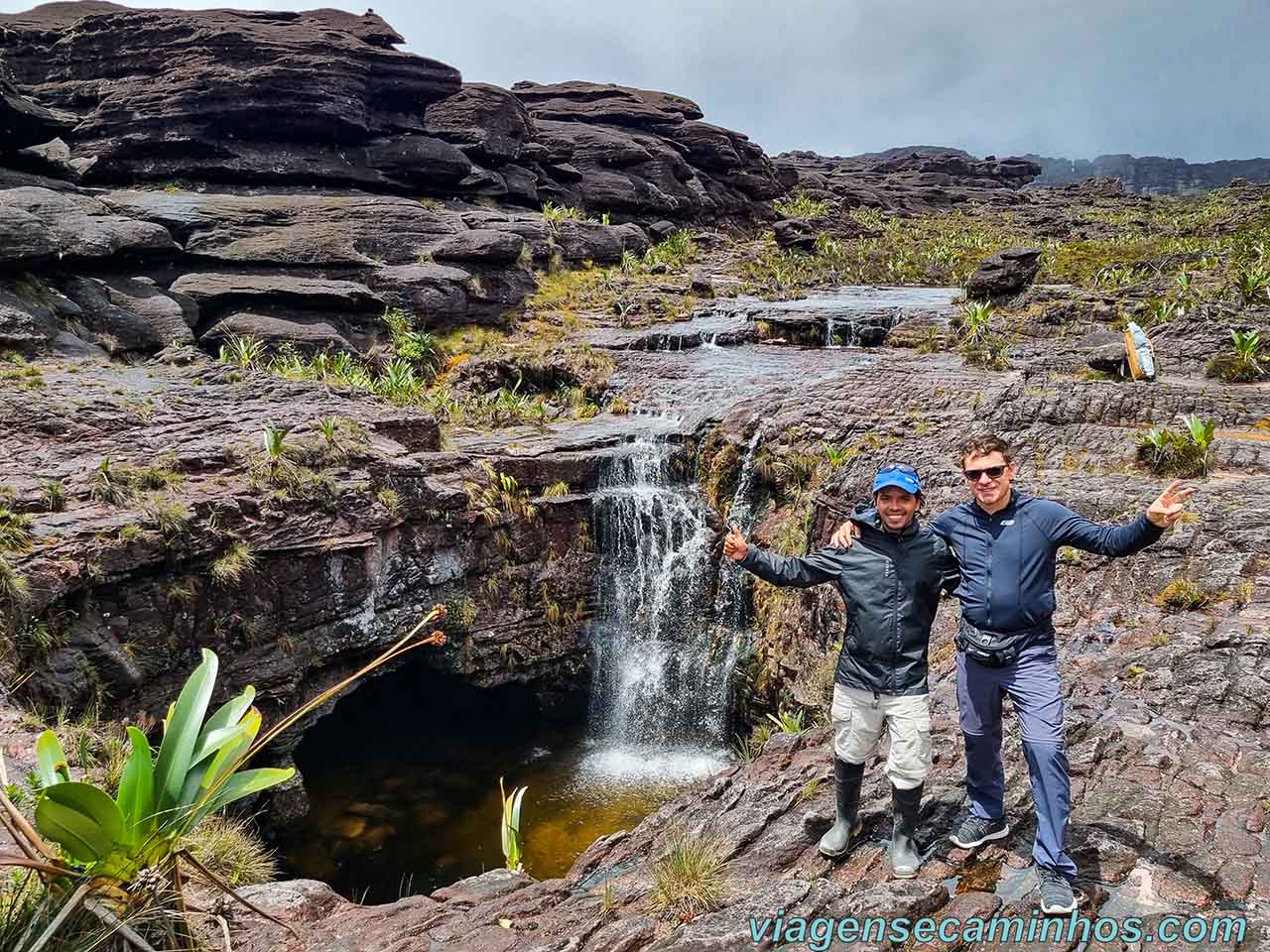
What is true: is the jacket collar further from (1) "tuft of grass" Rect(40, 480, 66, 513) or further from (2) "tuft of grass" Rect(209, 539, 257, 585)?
(1) "tuft of grass" Rect(40, 480, 66, 513)

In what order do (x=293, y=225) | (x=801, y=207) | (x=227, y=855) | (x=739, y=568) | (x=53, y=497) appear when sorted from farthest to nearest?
1. (x=801, y=207)
2. (x=293, y=225)
3. (x=739, y=568)
4. (x=53, y=497)
5. (x=227, y=855)

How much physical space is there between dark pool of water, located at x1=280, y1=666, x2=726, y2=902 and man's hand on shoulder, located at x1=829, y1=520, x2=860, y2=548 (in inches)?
273

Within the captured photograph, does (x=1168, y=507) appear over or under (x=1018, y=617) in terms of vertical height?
over

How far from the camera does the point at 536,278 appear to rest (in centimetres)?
2595

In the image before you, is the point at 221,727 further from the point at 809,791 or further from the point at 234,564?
the point at 234,564

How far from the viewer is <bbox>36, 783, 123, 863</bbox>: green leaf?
8.95ft

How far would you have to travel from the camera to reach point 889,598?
405 centimetres

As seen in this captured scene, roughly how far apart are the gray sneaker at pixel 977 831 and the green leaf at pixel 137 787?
4.09 metres

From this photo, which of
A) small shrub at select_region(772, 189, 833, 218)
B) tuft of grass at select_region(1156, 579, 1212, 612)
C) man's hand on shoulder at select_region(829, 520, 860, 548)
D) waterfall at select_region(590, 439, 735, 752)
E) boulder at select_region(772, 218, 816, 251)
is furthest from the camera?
→ small shrub at select_region(772, 189, 833, 218)

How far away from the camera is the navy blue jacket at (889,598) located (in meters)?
4.02

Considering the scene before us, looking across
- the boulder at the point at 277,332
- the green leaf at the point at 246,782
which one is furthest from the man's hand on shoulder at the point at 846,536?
the boulder at the point at 277,332

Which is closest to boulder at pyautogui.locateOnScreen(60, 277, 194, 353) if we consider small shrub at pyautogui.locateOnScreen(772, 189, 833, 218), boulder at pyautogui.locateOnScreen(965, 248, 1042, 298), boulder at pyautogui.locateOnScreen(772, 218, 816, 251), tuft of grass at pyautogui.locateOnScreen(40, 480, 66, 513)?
tuft of grass at pyautogui.locateOnScreen(40, 480, 66, 513)

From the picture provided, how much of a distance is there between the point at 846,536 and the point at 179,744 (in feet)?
11.4

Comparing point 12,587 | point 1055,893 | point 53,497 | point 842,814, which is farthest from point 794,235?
point 1055,893
